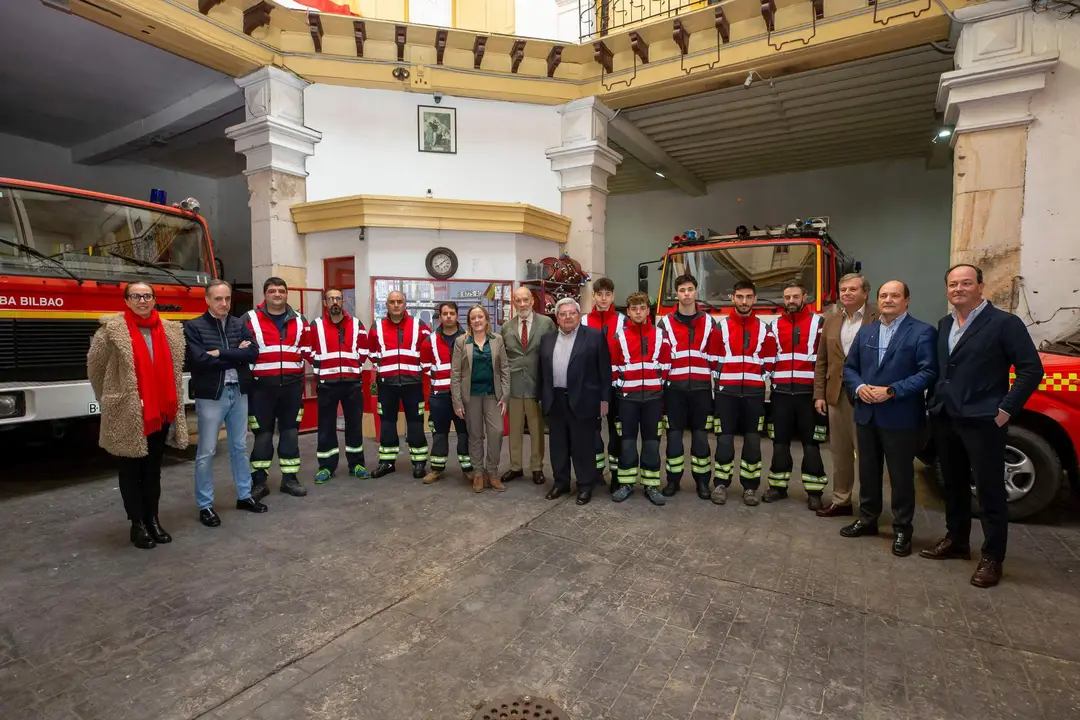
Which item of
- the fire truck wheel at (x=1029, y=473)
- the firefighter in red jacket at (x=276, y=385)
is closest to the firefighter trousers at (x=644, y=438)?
the fire truck wheel at (x=1029, y=473)

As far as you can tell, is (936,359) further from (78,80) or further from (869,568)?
(78,80)

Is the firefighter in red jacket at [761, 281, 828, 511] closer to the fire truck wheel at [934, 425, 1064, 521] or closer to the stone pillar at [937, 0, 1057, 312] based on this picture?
the fire truck wheel at [934, 425, 1064, 521]

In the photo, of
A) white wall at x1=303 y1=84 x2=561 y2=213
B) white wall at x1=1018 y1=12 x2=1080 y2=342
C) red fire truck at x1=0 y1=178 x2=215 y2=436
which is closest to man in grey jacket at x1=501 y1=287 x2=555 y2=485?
red fire truck at x1=0 y1=178 x2=215 y2=436

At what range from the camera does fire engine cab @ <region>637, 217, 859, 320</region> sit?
7.31 metres

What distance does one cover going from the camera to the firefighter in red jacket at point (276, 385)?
481 cm

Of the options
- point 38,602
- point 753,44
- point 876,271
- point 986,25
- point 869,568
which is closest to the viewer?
point 38,602

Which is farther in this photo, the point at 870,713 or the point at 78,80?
the point at 78,80

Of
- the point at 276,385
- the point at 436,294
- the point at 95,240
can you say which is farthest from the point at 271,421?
the point at 436,294

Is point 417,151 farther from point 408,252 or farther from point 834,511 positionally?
point 834,511

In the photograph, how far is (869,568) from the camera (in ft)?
11.7

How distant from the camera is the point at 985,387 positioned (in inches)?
130

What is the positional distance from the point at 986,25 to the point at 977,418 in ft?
18.6

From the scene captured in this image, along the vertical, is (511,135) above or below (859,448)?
above

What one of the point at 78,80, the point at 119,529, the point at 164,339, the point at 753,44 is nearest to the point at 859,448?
the point at 164,339
